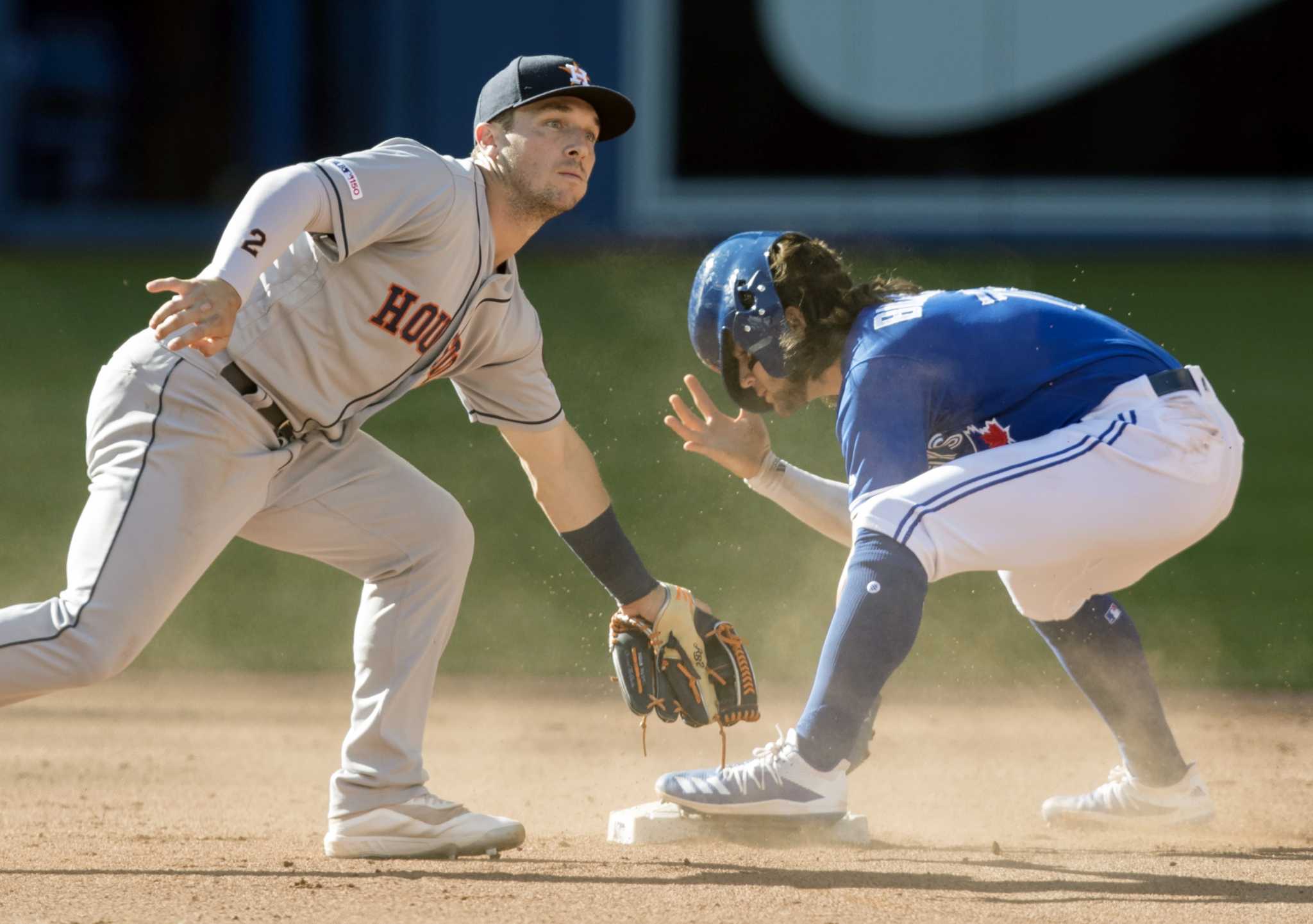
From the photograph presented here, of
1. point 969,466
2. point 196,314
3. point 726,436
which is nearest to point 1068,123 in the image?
point 726,436

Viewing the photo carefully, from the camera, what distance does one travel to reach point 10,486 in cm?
909

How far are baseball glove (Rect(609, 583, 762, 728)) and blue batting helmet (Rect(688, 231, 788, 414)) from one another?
57 cm

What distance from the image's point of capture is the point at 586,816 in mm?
4305

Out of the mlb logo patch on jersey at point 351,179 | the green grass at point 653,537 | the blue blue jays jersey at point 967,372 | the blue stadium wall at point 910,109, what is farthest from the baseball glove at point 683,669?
the blue stadium wall at point 910,109

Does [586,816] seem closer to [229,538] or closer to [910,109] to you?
[229,538]

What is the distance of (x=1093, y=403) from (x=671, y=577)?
12.3ft

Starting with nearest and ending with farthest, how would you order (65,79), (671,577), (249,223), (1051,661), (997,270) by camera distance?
1. (249,223)
2. (1051,661)
3. (671,577)
4. (997,270)
5. (65,79)

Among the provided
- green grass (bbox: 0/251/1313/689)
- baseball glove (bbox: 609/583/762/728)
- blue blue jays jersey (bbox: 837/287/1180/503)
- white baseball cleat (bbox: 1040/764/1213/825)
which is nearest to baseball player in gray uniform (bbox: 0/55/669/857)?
baseball glove (bbox: 609/583/762/728)

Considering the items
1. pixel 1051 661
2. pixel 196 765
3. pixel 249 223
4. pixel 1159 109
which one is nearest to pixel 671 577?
pixel 1051 661

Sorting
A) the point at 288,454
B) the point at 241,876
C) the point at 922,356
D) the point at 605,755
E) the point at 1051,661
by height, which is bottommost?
the point at 1051,661

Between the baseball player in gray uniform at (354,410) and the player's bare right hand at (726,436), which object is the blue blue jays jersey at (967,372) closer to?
the player's bare right hand at (726,436)

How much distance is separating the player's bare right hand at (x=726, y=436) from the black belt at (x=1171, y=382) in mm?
992

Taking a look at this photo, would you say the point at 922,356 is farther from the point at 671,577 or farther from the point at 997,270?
the point at 997,270

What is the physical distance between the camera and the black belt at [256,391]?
11.4ft
